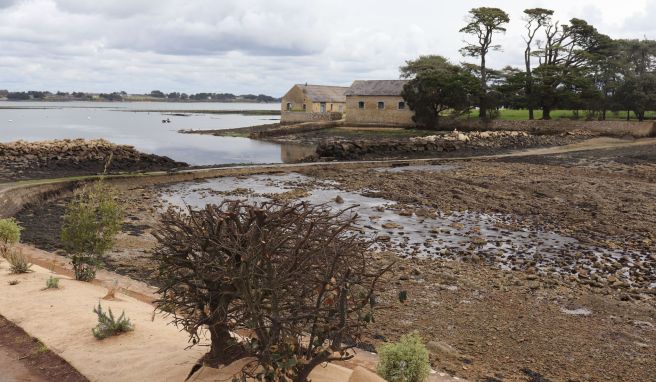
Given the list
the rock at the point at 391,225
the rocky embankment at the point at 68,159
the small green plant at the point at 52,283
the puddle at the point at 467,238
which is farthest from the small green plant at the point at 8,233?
the rocky embankment at the point at 68,159

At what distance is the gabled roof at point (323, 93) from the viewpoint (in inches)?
3282

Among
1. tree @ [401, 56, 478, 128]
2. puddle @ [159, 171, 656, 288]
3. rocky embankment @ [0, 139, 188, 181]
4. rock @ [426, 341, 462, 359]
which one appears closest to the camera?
rock @ [426, 341, 462, 359]

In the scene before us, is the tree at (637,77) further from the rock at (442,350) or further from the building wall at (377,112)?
the rock at (442,350)

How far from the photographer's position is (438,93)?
59.2 meters

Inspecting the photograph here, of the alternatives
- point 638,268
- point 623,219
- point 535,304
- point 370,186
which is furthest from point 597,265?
point 370,186

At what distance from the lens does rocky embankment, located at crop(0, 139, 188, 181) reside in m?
28.3

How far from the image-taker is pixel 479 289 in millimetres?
11742

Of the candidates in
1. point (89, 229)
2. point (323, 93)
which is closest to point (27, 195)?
point (89, 229)

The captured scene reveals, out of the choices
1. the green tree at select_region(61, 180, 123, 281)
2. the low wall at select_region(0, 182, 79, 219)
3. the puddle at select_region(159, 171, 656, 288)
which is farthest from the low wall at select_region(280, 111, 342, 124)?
the green tree at select_region(61, 180, 123, 281)

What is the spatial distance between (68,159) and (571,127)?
4428 centimetres

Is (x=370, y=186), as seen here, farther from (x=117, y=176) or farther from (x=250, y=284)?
(x=250, y=284)

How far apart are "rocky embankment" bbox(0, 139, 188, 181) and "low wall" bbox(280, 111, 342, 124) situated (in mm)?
44139

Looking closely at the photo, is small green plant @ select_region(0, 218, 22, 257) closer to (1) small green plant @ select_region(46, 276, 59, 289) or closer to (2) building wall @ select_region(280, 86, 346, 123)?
(1) small green plant @ select_region(46, 276, 59, 289)

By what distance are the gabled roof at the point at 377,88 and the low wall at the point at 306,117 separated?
6.14 meters
